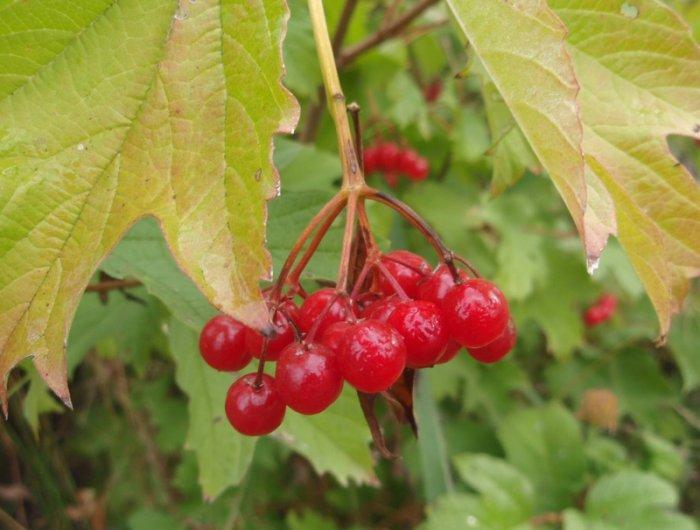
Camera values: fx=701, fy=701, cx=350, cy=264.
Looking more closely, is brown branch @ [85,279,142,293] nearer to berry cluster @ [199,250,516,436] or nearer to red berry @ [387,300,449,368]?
berry cluster @ [199,250,516,436]

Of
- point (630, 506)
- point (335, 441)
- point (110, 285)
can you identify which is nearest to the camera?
point (110, 285)

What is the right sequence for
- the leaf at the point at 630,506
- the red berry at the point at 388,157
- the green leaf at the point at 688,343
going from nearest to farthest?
the leaf at the point at 630,506
the red berry at the point at 388,157
the green leaf at the point at 688,343

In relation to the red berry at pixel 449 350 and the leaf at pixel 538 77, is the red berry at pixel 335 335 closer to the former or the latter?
the red berry at pixel 449 350

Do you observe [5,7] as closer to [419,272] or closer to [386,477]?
[419,272]

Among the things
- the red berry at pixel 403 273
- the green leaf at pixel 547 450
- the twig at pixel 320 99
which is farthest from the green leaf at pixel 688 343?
the red berry at pixel 403 273

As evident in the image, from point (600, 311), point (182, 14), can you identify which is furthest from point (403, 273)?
point (600, 311)

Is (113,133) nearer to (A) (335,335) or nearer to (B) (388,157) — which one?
(A) (335,335)

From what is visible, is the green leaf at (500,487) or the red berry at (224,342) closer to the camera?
the red berry at (224,342)

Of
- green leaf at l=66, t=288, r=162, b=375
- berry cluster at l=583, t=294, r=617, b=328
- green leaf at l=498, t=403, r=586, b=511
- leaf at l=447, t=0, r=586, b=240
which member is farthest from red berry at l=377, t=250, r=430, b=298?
berry cluster at l=583, t=294, r=617, b=328
